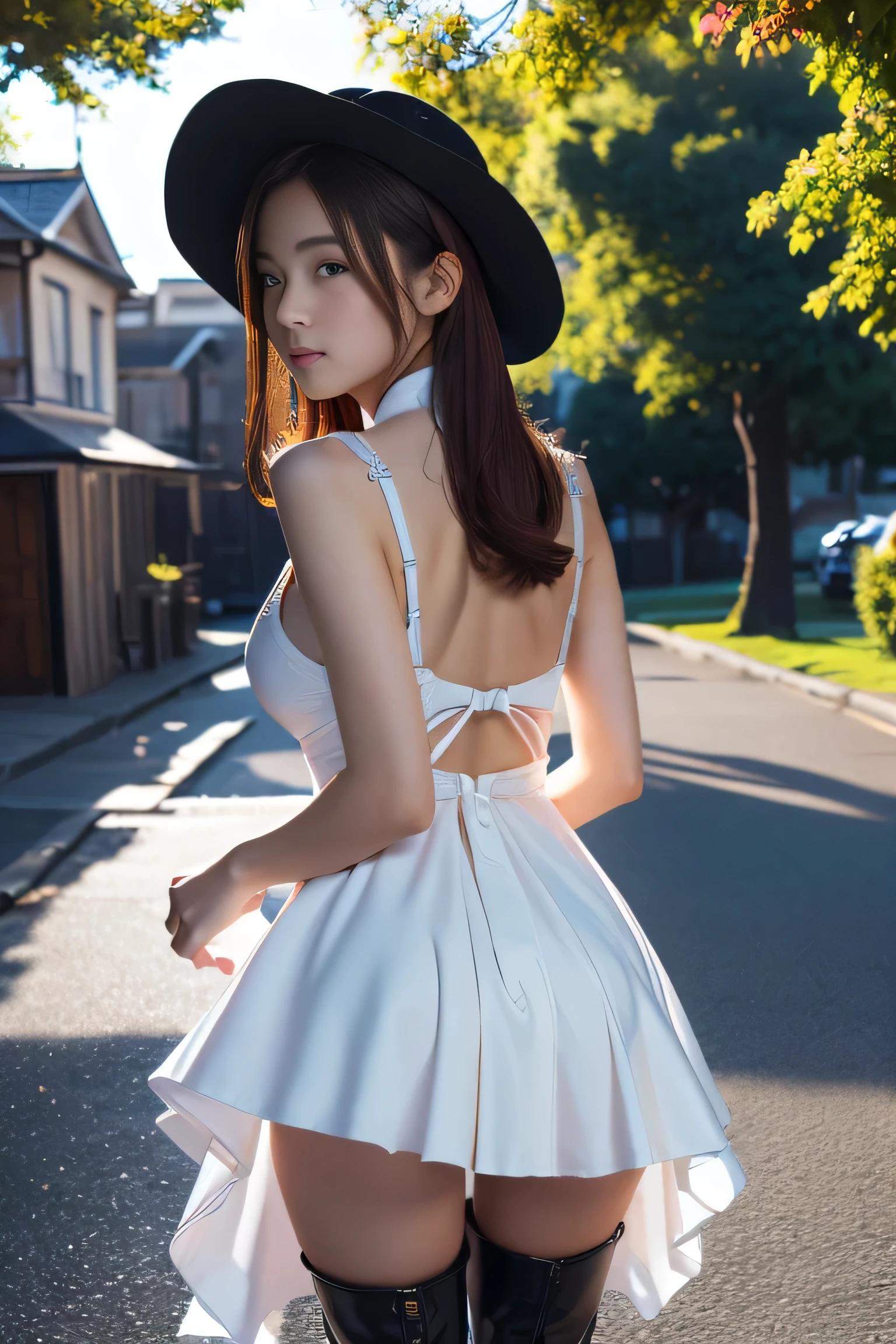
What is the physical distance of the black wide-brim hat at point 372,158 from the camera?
1496mm

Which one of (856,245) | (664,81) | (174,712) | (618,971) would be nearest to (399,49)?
(856,245)

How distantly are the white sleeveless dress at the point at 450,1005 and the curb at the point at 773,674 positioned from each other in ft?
34.8

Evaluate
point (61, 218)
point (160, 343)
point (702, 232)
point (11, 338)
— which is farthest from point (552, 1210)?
point (160, 343)

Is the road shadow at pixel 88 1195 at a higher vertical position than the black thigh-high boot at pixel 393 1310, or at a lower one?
lower

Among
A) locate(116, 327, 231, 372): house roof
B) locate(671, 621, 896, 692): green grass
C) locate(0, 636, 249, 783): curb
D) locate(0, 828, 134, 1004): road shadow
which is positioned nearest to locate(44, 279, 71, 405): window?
locate(0, 636, 249, 783): curb

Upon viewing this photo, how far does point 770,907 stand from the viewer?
5.97 metres

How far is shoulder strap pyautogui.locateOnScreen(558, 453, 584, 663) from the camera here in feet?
5.45

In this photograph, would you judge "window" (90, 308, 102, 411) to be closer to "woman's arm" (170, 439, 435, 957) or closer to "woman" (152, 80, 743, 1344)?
"woman" (152, 80, 743, 1344)

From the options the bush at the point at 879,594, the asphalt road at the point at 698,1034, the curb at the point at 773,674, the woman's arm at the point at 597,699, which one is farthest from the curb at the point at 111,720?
the woman's arm at the point at 597,699

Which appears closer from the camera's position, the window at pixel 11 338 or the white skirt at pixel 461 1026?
the white skirt at pixel 461 1026

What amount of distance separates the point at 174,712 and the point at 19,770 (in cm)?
347

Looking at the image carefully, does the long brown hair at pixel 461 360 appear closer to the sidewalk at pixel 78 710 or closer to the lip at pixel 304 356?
the lip at pixel 304 356

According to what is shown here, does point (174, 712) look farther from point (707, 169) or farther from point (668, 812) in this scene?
point (707, 169)

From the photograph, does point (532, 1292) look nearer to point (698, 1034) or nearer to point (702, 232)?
point (698, 1034)
